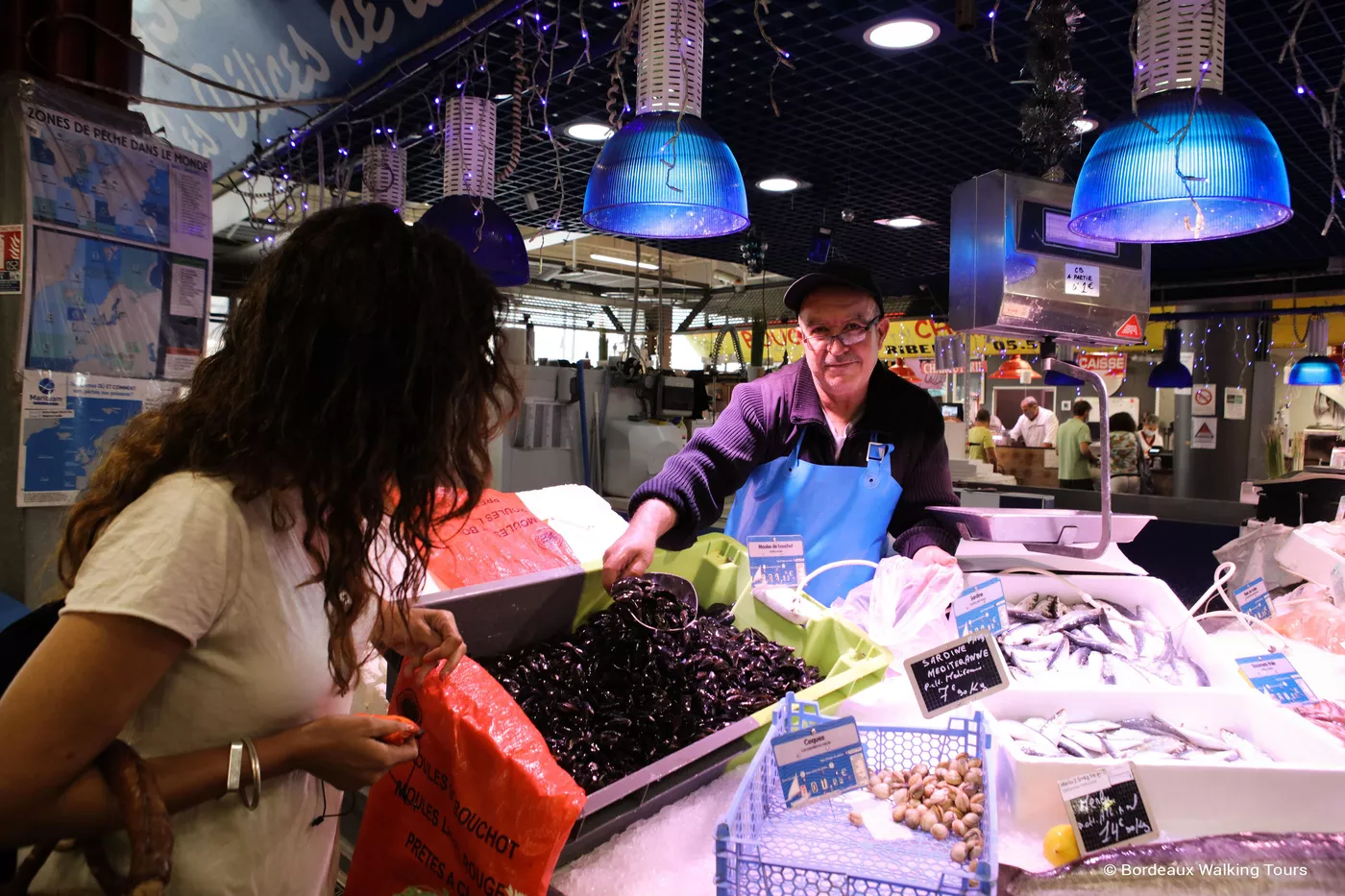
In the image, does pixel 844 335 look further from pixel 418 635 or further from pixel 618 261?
pixel 618 261

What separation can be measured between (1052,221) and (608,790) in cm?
217

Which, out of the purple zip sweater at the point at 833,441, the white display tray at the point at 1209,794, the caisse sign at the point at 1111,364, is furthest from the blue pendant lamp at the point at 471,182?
the caisse sign at the point at 1111,364

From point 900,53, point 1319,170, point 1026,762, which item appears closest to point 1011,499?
point 1319,170

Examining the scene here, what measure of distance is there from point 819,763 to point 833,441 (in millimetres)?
1672

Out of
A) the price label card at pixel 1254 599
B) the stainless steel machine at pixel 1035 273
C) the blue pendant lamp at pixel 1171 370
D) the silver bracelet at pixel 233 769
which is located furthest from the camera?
the blue pendant lamp at pixel 1171 370

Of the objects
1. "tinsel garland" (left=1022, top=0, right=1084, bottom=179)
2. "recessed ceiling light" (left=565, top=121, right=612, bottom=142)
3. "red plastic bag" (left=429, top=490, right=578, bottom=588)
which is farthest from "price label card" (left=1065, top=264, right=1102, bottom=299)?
"recessed ceiling light" (left=565, top=121, right=612, bottom=142)

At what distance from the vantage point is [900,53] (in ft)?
13.6

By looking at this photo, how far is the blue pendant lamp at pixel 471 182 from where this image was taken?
3463 mm

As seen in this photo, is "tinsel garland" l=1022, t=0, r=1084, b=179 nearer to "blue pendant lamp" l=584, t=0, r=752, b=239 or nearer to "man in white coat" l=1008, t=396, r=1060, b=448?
"blue pendant lamp" l=584, t=0, r=752, b=239

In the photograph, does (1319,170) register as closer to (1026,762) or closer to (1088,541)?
(1088,541)

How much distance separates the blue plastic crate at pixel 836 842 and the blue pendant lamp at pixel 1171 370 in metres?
9.70

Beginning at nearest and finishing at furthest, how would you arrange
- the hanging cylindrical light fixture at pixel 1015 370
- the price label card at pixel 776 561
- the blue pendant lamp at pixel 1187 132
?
the blue pendant lamp at pixel 1187 132, the price label card at pixel 776 561, the hanging cylindrical light fixture at pixel 1015 370

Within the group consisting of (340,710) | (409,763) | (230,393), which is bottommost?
(409,763)

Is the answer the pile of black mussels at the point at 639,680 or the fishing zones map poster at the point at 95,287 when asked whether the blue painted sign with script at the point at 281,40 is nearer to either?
the fishing zones map poster at the point at 95,287
